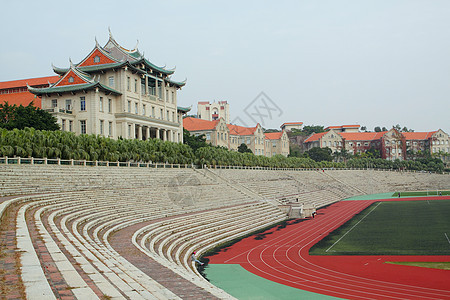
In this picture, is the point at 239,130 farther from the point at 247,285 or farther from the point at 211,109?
the point at 247,285

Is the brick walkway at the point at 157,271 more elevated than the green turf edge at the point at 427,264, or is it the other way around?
the brick walkway at the point at 157,271

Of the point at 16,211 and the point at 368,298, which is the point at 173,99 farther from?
the point at 368,298

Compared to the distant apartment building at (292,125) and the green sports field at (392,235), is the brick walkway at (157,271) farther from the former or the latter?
the distant apartment building at (292,125)

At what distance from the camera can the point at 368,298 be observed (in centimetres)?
1438

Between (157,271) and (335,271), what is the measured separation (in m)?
9.67

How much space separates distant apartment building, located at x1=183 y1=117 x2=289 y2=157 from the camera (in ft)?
290

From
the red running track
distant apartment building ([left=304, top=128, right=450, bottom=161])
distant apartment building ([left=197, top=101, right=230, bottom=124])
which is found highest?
distant apartment building ([left=197, top=101, right=230, bottom=124])

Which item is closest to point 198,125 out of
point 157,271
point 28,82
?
point 28,82

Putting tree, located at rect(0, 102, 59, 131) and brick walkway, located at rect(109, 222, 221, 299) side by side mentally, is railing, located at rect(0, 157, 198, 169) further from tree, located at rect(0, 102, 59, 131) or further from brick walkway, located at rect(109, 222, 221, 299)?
brick walkway, located at rect(109, 222, 221, 299)

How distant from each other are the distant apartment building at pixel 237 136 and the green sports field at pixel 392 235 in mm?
49439

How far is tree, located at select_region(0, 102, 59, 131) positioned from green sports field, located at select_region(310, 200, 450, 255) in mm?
28719

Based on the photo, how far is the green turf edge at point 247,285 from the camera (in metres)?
15.1

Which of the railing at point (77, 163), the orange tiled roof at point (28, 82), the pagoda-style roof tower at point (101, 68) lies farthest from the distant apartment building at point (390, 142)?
the orange tiled roof at point (28, 82)

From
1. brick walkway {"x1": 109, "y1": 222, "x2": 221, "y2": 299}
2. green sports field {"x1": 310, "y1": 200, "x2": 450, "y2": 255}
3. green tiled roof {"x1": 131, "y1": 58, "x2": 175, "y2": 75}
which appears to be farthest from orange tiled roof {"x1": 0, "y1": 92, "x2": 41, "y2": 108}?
green sports field {"x1": 310, "y1": 200, "x2": 450, "y2": 255}
